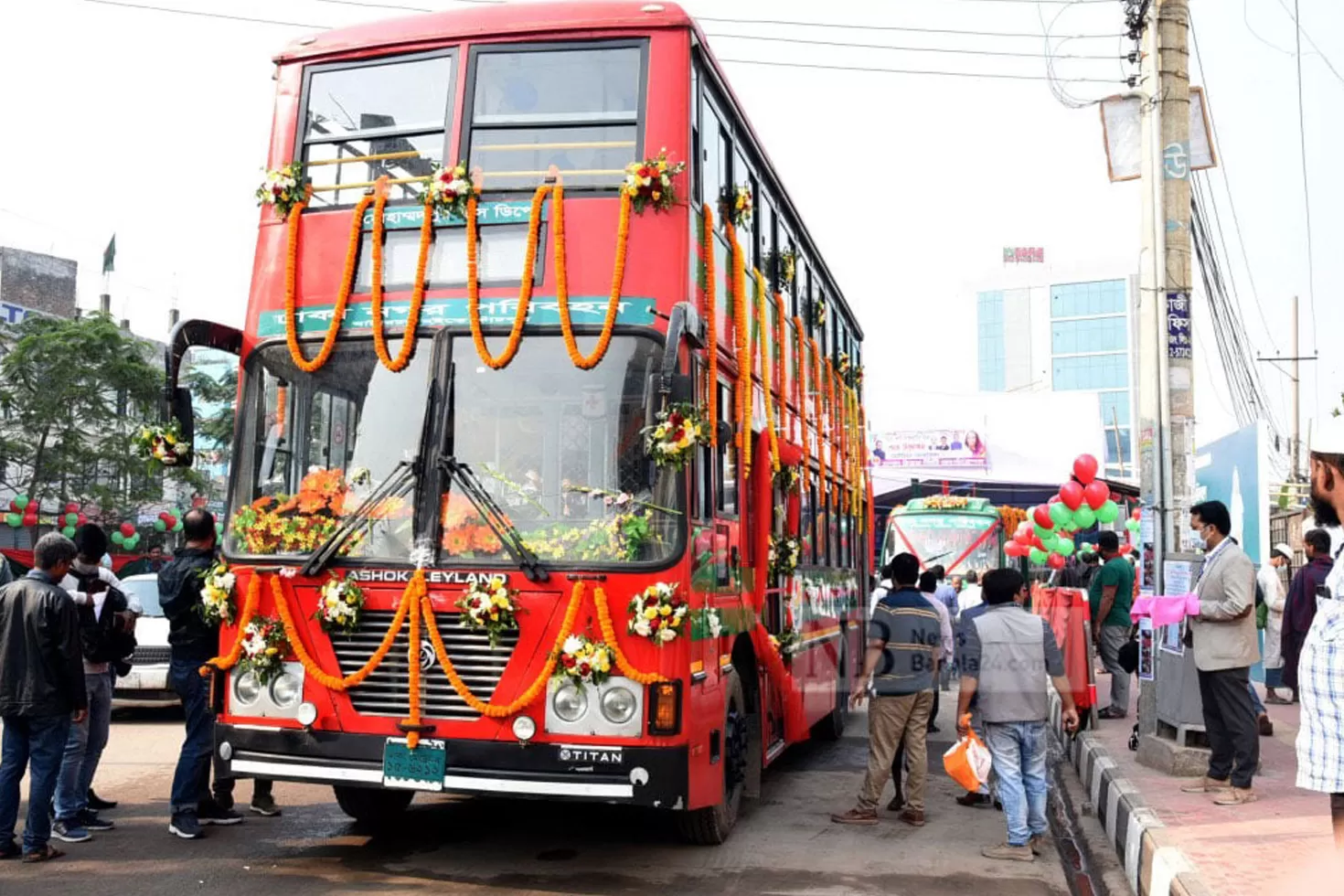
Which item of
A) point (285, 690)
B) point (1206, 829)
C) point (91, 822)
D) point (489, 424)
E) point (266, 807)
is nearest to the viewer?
point (489, 424)

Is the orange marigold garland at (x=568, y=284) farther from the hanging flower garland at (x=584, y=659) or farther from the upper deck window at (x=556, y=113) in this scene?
the hanging flower garland at (x=584, y=659)

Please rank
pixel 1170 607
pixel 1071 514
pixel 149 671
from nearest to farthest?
pixel 1170 607
pixel 149 671
pixel 1071 514

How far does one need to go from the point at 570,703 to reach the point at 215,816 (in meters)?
3.23

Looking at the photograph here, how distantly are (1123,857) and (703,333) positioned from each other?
412 cm

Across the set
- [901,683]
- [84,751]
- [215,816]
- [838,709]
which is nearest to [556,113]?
[901,683]

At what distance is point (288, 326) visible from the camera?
22.5 ft

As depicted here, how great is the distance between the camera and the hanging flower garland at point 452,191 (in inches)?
266

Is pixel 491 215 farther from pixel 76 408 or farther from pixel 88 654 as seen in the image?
pixel 76 408

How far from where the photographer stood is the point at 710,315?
7.16m

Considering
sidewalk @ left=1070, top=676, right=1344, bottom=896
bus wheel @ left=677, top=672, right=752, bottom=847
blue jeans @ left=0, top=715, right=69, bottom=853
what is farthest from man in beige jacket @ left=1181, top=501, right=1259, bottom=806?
blue jeans @ left=0, top=715, right=69, bottom=853

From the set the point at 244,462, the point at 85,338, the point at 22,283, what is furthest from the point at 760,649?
the point at 22,283

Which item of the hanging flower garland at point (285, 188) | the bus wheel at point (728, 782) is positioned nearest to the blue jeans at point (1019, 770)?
the bus wheel at point (728, 782)

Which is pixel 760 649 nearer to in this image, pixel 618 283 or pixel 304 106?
pixel 618 283

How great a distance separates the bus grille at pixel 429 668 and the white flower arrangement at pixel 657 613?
0.61 m
